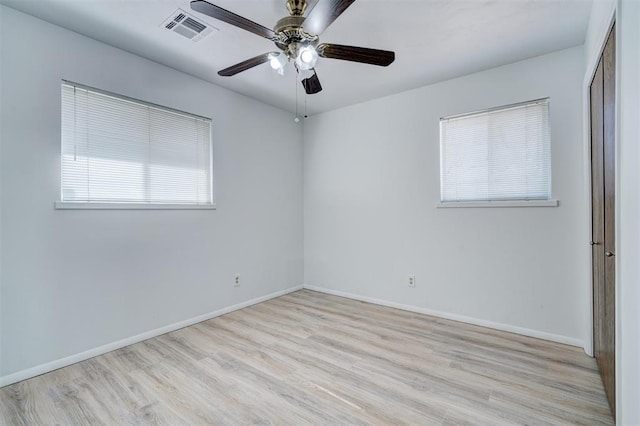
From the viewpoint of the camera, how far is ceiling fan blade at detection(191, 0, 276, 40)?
5.01ft

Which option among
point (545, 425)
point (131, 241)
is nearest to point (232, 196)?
point (131, 241)

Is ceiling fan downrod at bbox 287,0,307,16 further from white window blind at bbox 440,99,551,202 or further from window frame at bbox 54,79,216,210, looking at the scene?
white window blind at bbox 440,99,551,202

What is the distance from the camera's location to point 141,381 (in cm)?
216

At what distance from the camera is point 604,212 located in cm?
197

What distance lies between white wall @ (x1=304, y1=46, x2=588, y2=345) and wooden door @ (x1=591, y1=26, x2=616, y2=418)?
0.37m

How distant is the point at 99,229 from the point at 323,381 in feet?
7.28

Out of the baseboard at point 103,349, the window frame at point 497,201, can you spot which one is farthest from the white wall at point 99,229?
the window frame at point 497,201

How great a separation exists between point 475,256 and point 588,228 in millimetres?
982

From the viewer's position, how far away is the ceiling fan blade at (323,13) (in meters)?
1.50

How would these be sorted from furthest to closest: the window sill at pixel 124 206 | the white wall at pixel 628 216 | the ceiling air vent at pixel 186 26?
the window sill at pixel 124 206 → the ceiling air vent at pixel 186 26 → the white wall at pixel 628 216

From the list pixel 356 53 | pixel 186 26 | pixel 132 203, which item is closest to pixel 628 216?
pixel 356 53

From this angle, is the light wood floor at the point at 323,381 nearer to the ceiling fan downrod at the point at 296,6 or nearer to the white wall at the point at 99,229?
the white wall at the point at 99,229

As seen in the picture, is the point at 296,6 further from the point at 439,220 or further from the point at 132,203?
the point at 439,220

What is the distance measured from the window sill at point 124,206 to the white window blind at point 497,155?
2.77 metres
